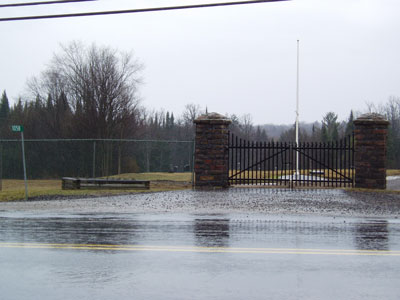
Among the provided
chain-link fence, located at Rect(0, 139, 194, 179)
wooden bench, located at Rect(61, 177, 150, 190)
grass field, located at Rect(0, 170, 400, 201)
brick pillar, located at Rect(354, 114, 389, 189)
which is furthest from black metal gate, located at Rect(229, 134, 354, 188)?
chain-link fence, located at Rect(0, 139, 194, 179)

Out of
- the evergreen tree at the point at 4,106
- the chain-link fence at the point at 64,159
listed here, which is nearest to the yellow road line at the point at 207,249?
the chain-link fence at the point at 64,159

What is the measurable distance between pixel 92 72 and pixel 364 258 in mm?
52314

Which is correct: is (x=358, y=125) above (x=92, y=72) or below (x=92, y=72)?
below

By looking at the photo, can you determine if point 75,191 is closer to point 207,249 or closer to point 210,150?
point 210,150

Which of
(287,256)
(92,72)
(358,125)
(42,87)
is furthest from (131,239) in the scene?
(42,87)

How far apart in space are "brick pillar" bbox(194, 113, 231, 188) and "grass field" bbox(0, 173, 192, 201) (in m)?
2.21

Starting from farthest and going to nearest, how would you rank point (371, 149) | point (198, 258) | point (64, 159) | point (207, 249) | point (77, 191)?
point (64, 159) < point (77, 191) < point (371, 149) < point (207, 249) < point (198, 258)

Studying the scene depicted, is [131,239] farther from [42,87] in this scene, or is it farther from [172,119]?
[172,119]

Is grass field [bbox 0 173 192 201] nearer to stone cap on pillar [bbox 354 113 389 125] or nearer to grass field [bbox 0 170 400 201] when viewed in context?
grass field [bbox 0 170 400 201]

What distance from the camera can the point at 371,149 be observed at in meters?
16.5

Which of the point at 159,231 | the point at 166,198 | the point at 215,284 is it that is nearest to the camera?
the point at 215,284

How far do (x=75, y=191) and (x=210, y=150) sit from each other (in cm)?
517

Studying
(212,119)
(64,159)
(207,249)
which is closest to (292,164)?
(212,119)

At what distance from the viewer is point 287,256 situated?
6477mm
